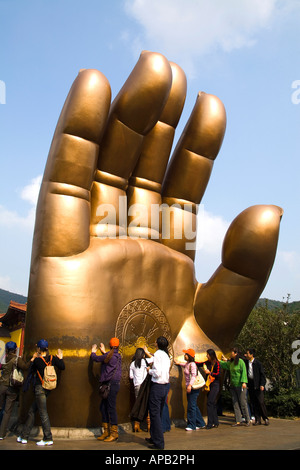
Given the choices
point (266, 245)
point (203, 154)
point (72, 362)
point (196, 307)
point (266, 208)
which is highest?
point (203, 154)

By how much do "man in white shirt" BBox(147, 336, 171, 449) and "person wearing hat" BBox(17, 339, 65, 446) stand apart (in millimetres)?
1497

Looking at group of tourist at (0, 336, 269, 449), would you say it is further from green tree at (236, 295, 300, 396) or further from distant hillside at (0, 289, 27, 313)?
distant hillside at (0, 289, 27, 313)

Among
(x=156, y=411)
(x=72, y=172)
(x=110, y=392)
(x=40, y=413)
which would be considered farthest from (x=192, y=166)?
(x=40, y=413)

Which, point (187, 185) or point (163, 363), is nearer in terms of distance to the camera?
point (163, 363)

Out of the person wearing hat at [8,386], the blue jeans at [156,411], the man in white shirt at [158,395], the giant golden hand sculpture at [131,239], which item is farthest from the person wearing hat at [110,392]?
the person wearing hat at [8,386]

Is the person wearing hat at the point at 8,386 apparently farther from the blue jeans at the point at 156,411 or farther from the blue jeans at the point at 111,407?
the blue jeans at the point at 156,411

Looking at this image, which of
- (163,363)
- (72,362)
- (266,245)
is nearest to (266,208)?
(266,245)

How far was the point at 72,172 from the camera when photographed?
7.93 meters

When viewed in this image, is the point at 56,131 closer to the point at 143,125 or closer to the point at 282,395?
the point at 143,125

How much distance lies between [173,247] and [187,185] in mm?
1477

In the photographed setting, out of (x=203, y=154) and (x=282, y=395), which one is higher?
(x=203, y=154)
